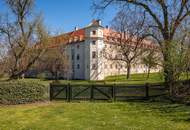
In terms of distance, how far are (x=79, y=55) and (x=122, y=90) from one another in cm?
5926

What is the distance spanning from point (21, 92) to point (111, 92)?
6163 mm

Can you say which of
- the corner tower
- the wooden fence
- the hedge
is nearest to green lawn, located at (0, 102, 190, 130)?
the hedge

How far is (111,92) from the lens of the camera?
20.1 meters

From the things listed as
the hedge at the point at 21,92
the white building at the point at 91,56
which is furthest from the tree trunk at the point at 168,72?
the white building at the point at 91,56

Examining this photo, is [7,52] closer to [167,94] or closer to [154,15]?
[154,15]

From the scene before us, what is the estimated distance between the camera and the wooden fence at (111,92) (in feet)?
65.3

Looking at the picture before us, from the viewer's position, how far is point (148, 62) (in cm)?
2167

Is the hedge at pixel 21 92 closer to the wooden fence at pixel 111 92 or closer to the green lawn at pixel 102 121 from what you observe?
the wooden fence at pixel 111 92

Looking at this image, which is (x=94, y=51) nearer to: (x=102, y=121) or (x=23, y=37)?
(x=23, y=37)

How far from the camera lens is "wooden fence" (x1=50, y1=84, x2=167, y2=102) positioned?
19.9 metres

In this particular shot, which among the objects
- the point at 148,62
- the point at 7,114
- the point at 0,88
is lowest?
the point at 7,114

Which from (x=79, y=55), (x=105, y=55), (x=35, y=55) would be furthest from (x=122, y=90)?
(x=79, y=55)

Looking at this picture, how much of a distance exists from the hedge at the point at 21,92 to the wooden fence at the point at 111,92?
66.4 inches

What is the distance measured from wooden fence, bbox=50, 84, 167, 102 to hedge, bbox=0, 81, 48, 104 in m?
1.69
